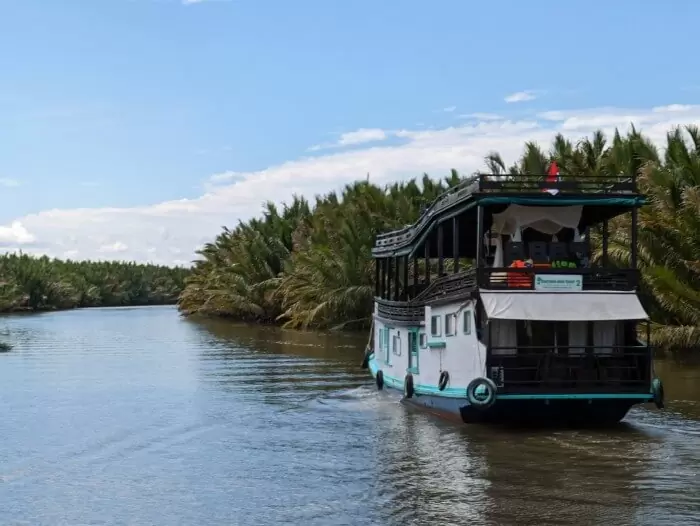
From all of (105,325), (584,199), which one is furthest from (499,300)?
(105,325)

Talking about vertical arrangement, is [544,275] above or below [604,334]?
above

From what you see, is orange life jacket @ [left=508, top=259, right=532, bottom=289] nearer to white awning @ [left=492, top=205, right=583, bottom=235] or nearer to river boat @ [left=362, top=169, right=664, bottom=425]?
river boat @ [left=362, top=169, right=664, bottom=425]

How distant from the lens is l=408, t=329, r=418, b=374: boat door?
22.9m

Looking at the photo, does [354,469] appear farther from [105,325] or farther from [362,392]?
[105,325]

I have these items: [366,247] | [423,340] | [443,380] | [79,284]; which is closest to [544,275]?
[443,380]

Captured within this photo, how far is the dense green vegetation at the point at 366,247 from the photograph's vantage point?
32250 millimetres

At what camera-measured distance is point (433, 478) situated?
15.2 metres

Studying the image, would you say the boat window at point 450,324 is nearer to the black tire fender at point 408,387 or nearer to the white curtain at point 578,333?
the white curtain at point 578,333

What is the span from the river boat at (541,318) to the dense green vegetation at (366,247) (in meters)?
1.58

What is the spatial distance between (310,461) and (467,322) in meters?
4.44

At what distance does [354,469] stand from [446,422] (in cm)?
455

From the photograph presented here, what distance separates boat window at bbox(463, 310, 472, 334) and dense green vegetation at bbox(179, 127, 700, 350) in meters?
A: 3.87

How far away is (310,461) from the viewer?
16781 mm

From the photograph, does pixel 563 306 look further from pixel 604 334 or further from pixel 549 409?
pixel 549 409
